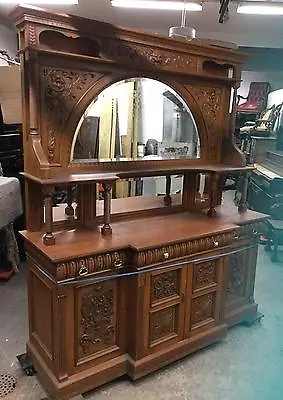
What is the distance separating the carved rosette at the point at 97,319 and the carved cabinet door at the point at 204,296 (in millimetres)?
479

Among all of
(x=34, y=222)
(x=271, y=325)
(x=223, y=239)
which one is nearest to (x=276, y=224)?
(x=271, y=325)

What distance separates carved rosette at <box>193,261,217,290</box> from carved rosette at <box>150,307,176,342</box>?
22 cm

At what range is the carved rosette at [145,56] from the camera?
6.34 ft

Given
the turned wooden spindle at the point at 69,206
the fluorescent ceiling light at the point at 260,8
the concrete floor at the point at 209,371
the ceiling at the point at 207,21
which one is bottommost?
the concrete floor at the point at 209,371

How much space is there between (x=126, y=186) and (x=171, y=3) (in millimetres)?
2972

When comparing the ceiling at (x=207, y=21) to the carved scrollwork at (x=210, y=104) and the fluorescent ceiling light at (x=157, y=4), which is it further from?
the carved scrollwork at (x=210, y=104)

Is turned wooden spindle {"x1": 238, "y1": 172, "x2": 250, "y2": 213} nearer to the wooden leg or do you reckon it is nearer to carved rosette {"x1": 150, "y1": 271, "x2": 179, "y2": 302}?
carved rosette {"x1": 150, "y1": 271, "x2": 179, "y2": 302}

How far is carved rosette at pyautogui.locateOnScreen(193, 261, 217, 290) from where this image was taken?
6.97ft

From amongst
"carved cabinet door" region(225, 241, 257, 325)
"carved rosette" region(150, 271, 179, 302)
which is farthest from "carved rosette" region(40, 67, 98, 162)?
"carved cabinet door" region(225, 241, 257, 325)

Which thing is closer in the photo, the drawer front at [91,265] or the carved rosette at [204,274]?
the drawer front at [91,265]

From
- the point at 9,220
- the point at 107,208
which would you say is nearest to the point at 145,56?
the point at 107,208

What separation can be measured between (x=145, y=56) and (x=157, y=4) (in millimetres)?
2906

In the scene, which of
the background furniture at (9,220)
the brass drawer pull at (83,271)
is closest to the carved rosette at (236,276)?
the brass drawer pull at (83,271)

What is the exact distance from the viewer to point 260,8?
14.6ft
